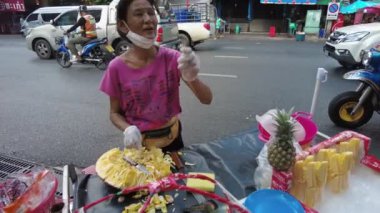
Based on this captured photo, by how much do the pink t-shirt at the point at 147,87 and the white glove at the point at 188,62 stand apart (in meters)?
0.31

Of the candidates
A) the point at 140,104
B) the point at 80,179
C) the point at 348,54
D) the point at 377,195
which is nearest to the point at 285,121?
the point at 377,195

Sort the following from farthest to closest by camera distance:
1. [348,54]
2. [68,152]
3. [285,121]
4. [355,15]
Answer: [355,15] < [348,54] < [68,152] < [285,121]

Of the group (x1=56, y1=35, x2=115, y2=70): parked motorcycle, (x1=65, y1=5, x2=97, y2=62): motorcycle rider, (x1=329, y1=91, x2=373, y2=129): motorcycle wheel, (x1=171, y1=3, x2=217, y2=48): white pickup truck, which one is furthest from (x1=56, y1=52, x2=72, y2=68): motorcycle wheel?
(x1=329, y1=91, x2=373, y2=129): motorcycle wheel

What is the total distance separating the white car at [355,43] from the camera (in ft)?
21.2

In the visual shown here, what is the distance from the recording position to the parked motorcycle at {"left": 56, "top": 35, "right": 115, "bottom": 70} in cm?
748

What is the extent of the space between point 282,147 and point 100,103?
166 inches

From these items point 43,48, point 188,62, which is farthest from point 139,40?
point 43,48

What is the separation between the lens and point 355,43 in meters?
6.55

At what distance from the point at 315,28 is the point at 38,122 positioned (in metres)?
15.0

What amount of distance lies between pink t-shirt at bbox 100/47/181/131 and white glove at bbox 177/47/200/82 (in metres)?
0.31

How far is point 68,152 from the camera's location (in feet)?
11.1

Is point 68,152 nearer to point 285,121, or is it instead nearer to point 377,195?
point 285,121

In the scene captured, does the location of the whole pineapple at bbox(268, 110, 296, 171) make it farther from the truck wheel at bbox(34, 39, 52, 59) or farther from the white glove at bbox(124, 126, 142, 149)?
the truck wheel at bbox(34, 39, 52, 59)

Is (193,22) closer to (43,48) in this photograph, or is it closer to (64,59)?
(64,59)
